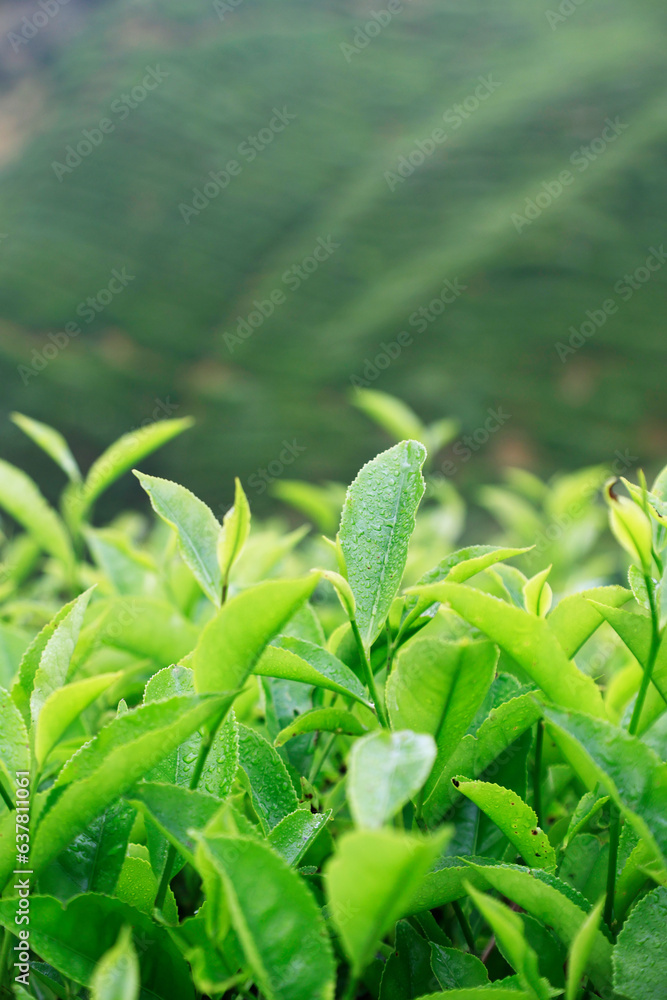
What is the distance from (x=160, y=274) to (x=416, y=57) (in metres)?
9.10

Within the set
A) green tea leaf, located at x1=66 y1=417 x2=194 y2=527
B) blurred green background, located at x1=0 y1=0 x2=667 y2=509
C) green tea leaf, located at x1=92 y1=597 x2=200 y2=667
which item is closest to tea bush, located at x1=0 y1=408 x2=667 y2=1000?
green tea leaf, located at x1=92 y1=597 x2=200 y2=667

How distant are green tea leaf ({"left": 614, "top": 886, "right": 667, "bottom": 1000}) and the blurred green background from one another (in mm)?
9098

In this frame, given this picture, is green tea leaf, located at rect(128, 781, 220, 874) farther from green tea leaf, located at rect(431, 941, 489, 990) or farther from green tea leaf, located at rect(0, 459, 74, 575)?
green tea leaf, located at rect(0, 459, 74, 575)

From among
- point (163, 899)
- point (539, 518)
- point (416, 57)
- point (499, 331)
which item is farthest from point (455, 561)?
point (416, 57)

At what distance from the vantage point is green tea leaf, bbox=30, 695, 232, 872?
0.50m

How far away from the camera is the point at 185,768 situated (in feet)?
2.10

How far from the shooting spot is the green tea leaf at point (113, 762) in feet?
1.63

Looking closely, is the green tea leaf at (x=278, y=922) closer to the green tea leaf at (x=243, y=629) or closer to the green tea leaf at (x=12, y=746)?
the green tea leaf at (x=243, y=629)

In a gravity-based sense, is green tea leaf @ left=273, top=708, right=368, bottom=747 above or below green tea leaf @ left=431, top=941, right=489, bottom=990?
above

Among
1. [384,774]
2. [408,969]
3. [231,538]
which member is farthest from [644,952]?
[231,538]

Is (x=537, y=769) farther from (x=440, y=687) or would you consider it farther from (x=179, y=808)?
(x=179, y=808)

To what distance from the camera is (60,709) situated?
0.56 metres

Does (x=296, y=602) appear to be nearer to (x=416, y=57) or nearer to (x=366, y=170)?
(x=366, y=170)

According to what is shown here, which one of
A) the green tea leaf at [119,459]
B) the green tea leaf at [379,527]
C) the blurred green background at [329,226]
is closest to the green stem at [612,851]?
the green tea leaf at [379,527]
